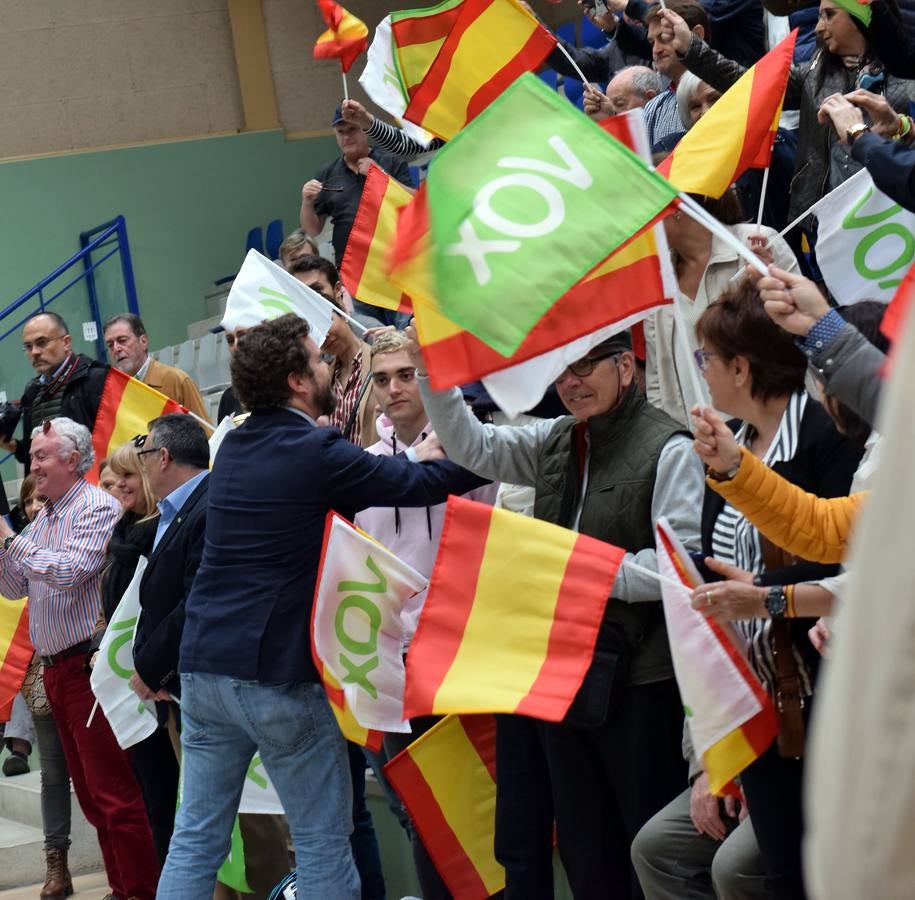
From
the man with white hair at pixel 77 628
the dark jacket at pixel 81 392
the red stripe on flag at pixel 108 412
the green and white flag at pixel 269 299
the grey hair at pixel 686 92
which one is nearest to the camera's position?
the green and white flag at pixel 269 299

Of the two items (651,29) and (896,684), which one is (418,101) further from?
(896,684)

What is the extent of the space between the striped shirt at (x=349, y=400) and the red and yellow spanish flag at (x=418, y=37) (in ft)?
3.68

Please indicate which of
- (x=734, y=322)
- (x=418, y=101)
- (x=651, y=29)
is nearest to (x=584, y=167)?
(x=734, y=322)

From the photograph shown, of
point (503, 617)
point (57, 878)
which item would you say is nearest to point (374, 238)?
point (503, 617)

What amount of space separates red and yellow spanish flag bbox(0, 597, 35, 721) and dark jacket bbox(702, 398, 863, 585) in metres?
4.32

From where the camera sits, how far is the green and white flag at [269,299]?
532 centimetres

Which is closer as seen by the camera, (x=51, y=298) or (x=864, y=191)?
(x=864, y=191)

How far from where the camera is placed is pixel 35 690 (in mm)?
6695

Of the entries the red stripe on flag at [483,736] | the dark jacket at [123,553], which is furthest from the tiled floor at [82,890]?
the red stripe on flag at [483,736]

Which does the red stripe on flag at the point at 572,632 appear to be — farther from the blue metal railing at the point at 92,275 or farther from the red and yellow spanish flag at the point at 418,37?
the blue metal railing at the point at 92,275

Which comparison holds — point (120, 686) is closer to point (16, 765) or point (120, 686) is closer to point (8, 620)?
point (8, 620)

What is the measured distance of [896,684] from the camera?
2.65 ft

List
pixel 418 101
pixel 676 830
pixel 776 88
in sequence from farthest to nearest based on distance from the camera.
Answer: pixel 418 101 → pixel 776 88 → pixel 676 830

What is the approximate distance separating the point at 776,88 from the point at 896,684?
3371 mm
